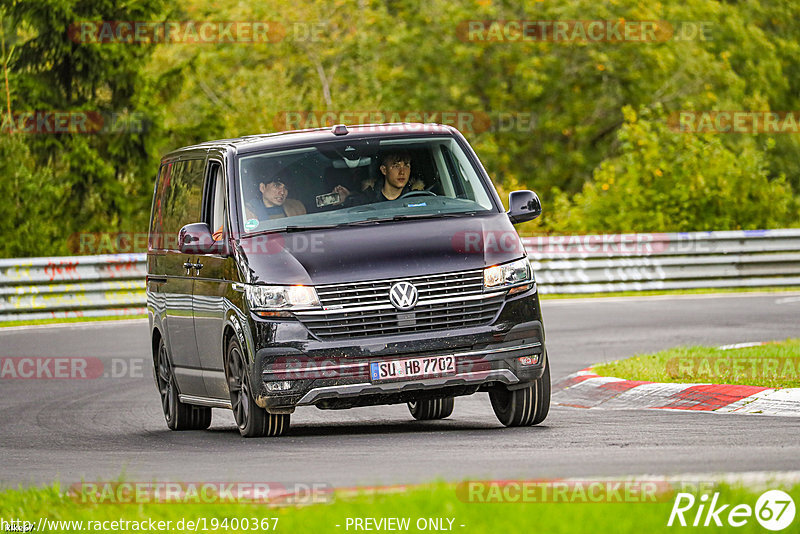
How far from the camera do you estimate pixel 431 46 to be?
50.7m

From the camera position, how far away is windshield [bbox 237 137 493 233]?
10.7m

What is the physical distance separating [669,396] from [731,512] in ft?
20.3

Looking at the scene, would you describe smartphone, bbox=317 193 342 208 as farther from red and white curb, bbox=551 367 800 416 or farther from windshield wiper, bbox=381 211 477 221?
red and white curb, bbox=551 367 800 416

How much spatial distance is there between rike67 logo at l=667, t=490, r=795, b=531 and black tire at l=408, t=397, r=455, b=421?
19.8 ft

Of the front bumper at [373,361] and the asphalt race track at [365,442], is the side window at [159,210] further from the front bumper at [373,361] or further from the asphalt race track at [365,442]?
the front bumper at [373,361]

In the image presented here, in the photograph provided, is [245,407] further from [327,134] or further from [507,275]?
[327,134]

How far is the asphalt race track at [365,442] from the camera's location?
8023mm

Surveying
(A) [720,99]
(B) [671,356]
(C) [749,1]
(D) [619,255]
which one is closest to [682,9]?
(A) [720,99]

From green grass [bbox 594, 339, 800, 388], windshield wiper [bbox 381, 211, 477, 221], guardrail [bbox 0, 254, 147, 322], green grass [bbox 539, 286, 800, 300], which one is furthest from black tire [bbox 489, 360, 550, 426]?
green grass [bbox 539, 286, 800, 300]

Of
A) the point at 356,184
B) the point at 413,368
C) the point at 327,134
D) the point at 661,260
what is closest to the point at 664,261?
the point at 661,260

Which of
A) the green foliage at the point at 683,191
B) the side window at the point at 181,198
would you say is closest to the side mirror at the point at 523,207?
the side window at the point at 181,198

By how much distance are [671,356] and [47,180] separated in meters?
19.2

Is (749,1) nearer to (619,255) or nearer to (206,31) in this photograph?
(206,31)

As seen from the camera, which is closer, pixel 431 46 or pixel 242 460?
pixel 242 460
